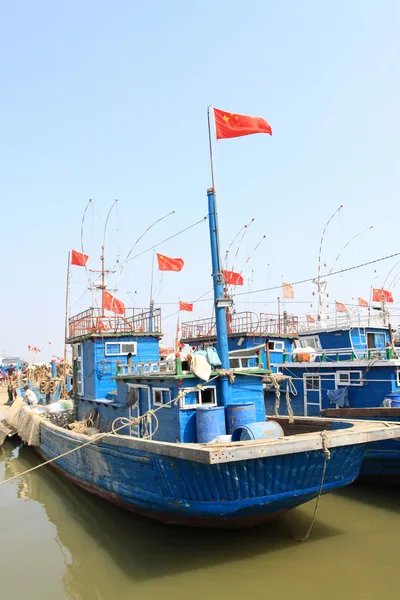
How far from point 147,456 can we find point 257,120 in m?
8.42

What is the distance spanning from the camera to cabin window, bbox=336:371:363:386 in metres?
14.8

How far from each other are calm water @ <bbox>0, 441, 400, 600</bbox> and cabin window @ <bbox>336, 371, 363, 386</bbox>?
3.96 metres

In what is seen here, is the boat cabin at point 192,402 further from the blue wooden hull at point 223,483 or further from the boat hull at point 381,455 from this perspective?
the boat hull at point 381,455

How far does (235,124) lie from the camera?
1130 cm

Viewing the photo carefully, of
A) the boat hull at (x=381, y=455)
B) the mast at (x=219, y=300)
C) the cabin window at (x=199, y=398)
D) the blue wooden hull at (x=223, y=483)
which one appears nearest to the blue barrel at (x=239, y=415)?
the mast at (x=219, y=300)

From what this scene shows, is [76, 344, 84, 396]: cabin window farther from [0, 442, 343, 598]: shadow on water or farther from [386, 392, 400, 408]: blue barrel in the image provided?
[386, 392, 400, 408]: blue barrel

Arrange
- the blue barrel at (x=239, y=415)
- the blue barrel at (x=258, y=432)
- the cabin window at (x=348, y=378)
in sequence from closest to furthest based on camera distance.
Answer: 1. the blue barrel at (x=258, y=432)
2. the blue barrel at (x=239, y=415)
3. the cabin window at (x=348, y=378)

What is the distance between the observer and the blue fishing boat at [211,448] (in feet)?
26.9

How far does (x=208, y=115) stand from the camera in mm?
11242

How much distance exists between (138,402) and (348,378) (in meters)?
7.32

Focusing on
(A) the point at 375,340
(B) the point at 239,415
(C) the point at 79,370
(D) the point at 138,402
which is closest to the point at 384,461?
(B) the point at 239,415

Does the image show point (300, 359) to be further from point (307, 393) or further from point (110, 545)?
point (110, 545)

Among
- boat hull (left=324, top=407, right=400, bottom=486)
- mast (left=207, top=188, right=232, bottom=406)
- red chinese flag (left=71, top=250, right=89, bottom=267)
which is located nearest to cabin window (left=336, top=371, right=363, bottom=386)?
boat hull (left=324, top=407, right=400, bottom=486)

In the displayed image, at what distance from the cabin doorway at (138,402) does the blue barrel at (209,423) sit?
2094mm
